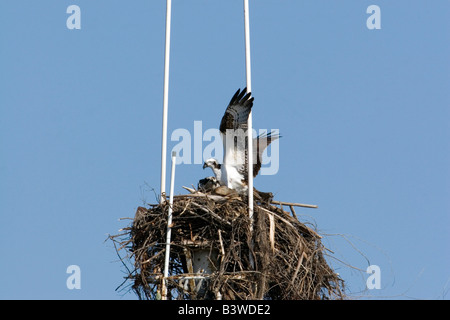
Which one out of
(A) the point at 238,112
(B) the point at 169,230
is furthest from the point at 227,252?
(A) the point at 238,112

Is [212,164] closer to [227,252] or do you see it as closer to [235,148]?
[235,148]

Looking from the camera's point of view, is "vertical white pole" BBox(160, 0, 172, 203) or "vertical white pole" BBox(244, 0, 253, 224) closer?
"vertical white pole" BBox(244, 0, 253, 224)

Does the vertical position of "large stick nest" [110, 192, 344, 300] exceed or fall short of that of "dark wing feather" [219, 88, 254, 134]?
it falls short

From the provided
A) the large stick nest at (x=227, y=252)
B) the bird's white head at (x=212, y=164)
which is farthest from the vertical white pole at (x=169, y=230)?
the bird's white head at (x=212, y=164)

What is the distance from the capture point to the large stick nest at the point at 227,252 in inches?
751

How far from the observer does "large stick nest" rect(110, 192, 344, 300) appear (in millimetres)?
19078

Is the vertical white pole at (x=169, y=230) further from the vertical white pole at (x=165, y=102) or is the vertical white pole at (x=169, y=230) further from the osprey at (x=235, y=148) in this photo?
the osprey at (x=235, y=148)

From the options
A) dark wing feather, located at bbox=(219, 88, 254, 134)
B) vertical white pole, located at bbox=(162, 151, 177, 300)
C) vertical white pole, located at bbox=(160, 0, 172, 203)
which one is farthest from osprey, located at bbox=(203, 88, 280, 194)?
vertical white pole, located at bbox=(162, 151, 177, 300)

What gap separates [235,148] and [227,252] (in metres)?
2.71

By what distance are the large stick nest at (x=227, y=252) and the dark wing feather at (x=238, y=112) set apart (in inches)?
60.6

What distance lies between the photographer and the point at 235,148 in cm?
2122

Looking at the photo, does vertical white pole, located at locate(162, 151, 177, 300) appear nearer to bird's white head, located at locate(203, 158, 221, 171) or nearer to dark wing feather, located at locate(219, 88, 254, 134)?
dark wing feather, located at locate(219, 88, 254, 134)
